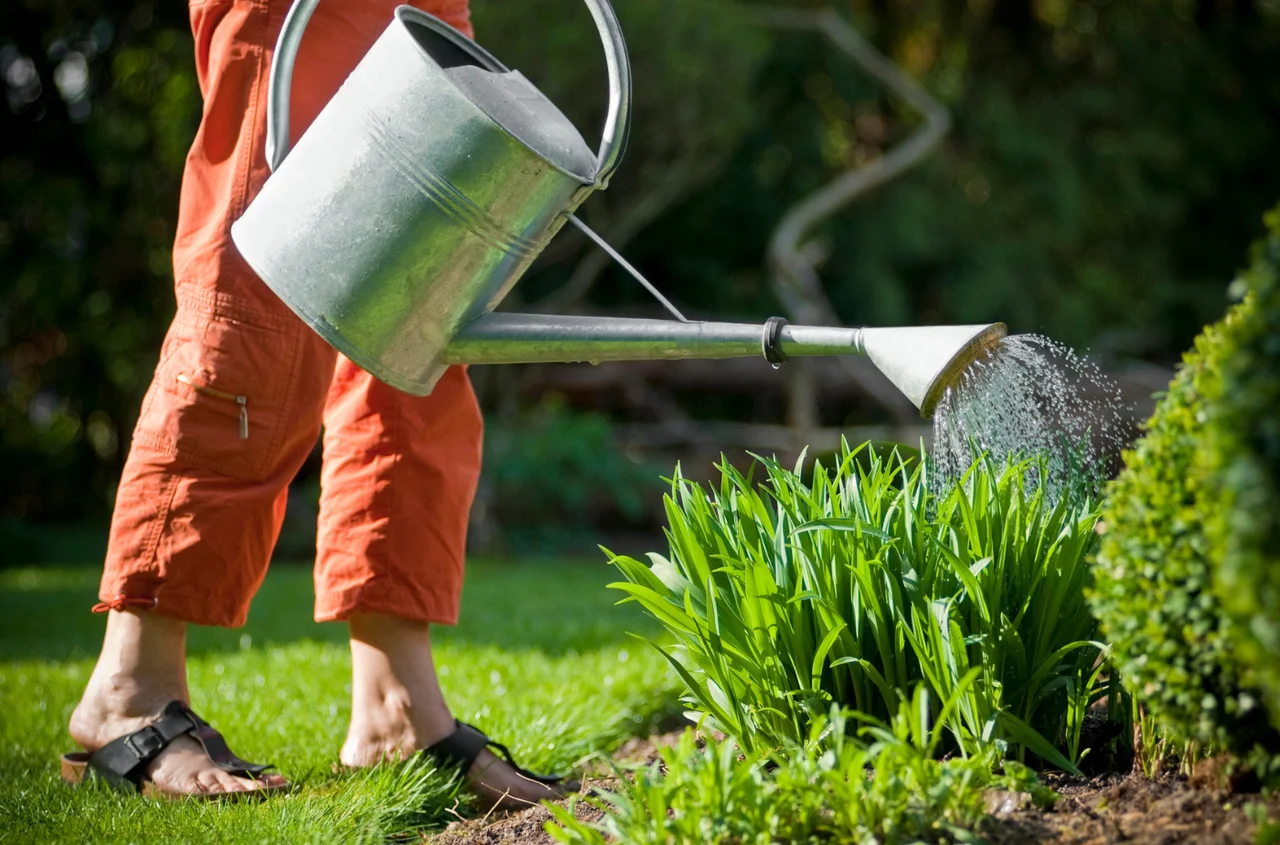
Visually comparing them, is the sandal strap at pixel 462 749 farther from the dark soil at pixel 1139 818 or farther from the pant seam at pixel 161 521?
the dark soil at pixel 1139 818

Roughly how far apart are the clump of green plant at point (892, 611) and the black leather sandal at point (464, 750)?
437mm


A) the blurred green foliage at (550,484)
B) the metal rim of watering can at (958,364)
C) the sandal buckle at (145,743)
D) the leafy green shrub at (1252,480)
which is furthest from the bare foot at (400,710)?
the blurred green foliage at (550,484)

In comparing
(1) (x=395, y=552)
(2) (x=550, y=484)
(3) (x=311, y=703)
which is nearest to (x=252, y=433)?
(1) (x=395, y=552)

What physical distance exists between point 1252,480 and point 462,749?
4.29 ft

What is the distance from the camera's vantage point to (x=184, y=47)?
729 cm

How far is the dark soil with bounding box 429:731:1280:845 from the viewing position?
1.26m

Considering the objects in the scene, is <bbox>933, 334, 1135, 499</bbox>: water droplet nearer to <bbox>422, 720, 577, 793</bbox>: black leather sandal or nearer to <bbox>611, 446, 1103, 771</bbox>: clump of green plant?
<bbox>611, 446, 1103, 771</bbox>: clump of green plant

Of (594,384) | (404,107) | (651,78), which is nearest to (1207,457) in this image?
(404,107)

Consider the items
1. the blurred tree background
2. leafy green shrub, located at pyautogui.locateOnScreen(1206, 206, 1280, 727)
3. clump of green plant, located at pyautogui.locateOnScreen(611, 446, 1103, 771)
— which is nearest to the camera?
leafy green shrub, located at pyautogui.locateOnScreen(1206, 206, 1280, 727)

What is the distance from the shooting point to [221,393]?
74.5 inches

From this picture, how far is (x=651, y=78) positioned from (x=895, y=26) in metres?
4.29

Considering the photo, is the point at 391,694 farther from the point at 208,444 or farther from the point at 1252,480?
the point at 1252,480

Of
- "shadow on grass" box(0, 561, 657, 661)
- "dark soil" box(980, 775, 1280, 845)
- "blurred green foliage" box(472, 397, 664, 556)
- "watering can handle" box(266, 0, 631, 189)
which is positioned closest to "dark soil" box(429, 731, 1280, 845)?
"dark soil" box(980, 775, 1280, 845)

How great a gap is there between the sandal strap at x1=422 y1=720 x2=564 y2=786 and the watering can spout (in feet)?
2.01
